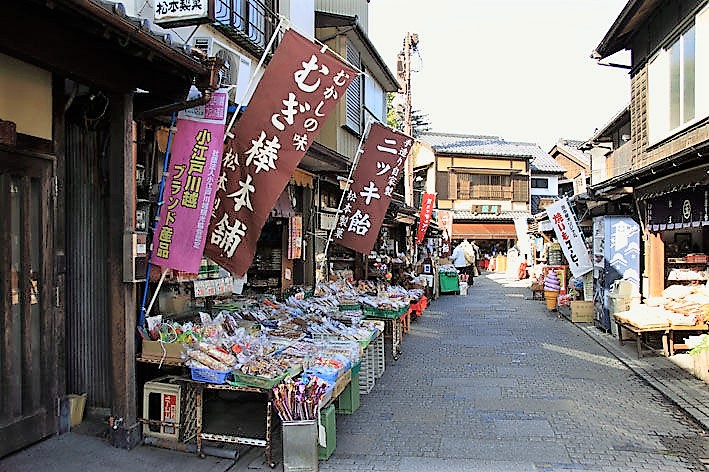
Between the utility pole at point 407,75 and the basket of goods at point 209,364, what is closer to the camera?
the basket of goods at point 209,364

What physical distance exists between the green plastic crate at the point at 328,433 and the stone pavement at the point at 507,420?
9cm

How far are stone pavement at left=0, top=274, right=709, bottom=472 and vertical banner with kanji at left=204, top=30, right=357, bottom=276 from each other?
93.8 inches

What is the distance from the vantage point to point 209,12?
268 inches

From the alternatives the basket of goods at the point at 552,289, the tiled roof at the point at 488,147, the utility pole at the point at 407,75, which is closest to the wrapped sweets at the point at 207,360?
the basket of goods at the point at 552,289

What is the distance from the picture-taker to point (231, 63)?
377 inches

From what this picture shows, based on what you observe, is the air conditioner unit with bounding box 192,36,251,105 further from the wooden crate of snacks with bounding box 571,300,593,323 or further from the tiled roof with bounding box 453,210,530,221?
the tiled roof with bounding box 453,210,530,221

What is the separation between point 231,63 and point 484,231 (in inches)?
1432

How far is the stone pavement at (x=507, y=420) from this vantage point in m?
5.92

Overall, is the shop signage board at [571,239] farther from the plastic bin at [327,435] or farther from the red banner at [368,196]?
the plastic bin at [327,435]

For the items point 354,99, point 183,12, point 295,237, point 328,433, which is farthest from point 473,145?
point 328,433

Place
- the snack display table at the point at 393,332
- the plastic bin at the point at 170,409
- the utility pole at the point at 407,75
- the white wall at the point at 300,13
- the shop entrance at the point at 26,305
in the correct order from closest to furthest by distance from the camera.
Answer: the shop entrance at the point at 26,305
the plastic bin at the point at 170,409
the snack display table at the point at 393,332
the white wall at the point at 300,13
the utility pole at the point at 407,75

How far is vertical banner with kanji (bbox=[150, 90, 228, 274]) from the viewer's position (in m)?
6.29

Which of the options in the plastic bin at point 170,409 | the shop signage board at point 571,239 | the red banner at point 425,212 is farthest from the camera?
the red banner at point 425,212

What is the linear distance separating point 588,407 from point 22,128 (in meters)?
7.61
